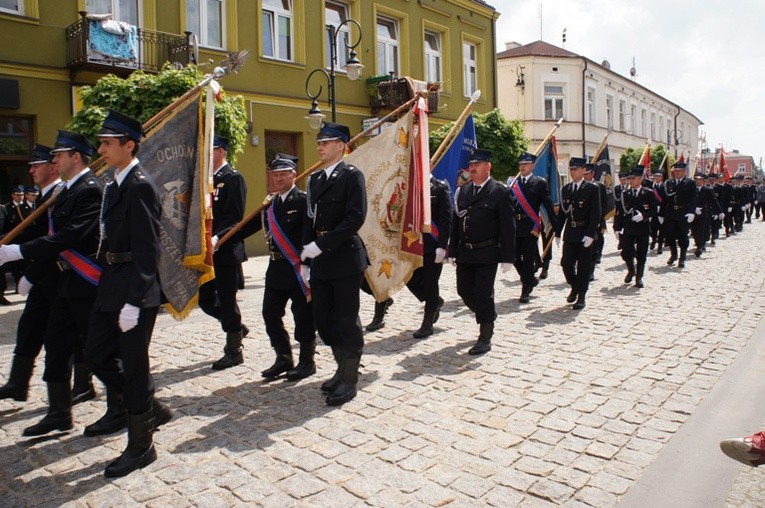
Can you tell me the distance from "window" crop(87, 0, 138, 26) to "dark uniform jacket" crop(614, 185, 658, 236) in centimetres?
1140

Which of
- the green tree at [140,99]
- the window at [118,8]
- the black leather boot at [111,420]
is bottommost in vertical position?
the black leather boot at [111,420]

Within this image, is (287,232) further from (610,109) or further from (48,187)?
(610,109)

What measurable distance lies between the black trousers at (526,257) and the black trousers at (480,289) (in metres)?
3.01

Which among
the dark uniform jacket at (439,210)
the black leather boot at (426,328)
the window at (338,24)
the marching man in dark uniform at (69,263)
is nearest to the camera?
the marching man in dark uniform at (69,263)

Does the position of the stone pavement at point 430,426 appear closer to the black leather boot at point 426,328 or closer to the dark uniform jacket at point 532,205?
the black leather boot at point 426,328

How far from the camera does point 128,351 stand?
A: 394 centimetres

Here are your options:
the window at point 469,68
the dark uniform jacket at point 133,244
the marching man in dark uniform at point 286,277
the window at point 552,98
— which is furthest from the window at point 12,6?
the window at point 552,98

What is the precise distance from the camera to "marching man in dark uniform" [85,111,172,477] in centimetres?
388

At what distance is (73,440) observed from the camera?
448 centimetres

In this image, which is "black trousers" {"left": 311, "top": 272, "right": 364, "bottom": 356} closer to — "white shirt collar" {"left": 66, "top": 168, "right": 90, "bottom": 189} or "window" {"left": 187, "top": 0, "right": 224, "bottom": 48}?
"white shirt collar" {"left": 66, "top": 168, "right": 90, "bottom": 189}

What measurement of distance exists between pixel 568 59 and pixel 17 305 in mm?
34874

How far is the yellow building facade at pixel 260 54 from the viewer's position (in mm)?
13711

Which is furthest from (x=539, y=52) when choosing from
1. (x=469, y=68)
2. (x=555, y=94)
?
(x=469, y=68)

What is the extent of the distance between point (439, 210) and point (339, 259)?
2810mm
